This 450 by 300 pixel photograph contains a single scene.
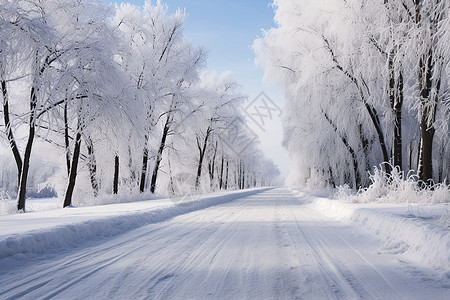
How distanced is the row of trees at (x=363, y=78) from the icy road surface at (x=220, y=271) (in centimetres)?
522

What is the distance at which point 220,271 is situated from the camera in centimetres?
389

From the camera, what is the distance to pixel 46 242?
5168 millimetres

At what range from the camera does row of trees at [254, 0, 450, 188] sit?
35.4 feet

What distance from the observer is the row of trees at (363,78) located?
10.8 m

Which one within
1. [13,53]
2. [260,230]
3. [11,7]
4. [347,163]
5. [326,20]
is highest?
[326,20]

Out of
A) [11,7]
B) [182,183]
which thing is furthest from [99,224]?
[182,183]

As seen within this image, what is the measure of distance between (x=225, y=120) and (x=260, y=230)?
1075 inches

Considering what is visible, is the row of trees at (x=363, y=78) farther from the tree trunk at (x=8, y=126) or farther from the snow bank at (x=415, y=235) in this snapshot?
the tree trunk at (x=8, y=126)

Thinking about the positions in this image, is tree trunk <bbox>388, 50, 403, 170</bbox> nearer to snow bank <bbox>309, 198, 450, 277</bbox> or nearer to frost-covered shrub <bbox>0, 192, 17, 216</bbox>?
snow bank <bbox>309, 198, 450, 277</bbox>

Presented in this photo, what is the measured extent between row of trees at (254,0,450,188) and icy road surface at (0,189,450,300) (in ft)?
17.1

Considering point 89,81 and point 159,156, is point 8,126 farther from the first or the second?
point 159,156

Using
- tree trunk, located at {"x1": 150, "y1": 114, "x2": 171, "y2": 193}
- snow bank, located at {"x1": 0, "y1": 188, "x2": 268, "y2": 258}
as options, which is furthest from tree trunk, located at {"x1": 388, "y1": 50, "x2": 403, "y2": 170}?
tree trunk, located at {"x1": 150, "y1": 114, "x2": 171, "y2": 193}

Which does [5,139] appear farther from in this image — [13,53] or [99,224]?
[99,224]

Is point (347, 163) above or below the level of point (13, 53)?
below
